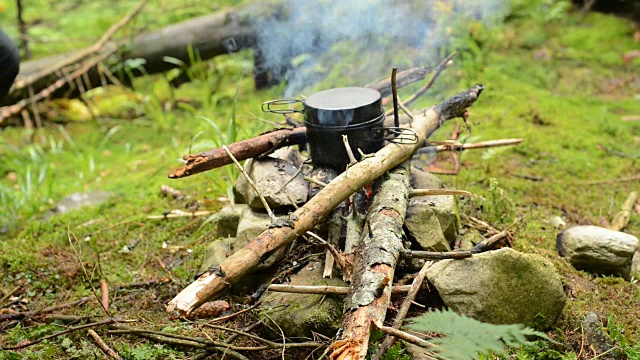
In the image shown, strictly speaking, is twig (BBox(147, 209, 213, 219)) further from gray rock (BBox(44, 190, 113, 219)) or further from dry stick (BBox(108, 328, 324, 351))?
dry stick (BBox(108, 328, 324, 351))

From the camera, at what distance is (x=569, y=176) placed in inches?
171

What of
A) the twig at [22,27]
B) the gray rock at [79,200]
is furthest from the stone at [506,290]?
the twig at [22,27]

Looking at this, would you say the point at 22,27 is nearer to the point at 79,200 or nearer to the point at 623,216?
the point at 79,200

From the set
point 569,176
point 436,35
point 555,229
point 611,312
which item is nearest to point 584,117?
point 569,176

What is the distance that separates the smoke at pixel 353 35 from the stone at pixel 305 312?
3.42 metres

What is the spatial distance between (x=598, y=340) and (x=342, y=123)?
1649 millimetres

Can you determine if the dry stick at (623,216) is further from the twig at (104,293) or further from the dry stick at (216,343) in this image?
the twig at (104,293)

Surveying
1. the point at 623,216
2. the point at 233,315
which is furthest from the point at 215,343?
the point at 623,216

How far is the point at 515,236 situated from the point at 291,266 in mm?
1400

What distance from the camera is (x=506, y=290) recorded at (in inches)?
99.2

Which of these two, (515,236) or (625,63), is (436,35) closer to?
(625,63)

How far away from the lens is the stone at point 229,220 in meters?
3.39

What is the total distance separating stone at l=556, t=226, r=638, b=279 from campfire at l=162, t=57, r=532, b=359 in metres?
0.46

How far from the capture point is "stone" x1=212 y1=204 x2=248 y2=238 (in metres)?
3.39
